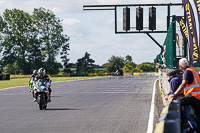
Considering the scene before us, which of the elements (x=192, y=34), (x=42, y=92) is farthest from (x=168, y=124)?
(x=192, y=34)

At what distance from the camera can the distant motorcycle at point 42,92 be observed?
1518 cm

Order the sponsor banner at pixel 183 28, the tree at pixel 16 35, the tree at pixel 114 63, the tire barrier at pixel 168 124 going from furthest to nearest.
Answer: the tree at pixel 114 63 → the tree at pixel 16 35 → the sponsor banner at pixel 183 28 → the tire barrier at pixel 168 124

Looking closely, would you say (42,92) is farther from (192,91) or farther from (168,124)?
(168,124)

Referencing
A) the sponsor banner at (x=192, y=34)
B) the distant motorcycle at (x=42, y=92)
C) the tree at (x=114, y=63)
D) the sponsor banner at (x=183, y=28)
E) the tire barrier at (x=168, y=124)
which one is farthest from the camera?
the tree at (x=114, y=63)

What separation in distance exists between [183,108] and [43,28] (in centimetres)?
9723

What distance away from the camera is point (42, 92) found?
15438 millimetres

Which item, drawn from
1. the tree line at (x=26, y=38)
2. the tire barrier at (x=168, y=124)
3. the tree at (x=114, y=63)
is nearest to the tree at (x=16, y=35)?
the tree line at (x=26, y=38)

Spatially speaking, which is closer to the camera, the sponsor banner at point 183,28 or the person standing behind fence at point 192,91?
the person standing behind fence at point 192,91

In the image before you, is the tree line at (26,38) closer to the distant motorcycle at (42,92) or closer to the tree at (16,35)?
the tree at (16,35)

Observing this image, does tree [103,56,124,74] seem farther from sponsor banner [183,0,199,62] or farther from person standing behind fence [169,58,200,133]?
person standing behind fence [169,58,200,133]

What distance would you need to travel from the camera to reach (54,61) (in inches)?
4090

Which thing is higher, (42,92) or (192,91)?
(192,91)

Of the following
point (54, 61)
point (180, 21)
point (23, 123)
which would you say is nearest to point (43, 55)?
point (54, 61)

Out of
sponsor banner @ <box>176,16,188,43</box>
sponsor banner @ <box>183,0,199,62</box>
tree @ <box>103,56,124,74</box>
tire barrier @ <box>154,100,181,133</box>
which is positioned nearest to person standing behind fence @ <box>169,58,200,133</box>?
tire barrier @ <box>154,100,181,133</box>
